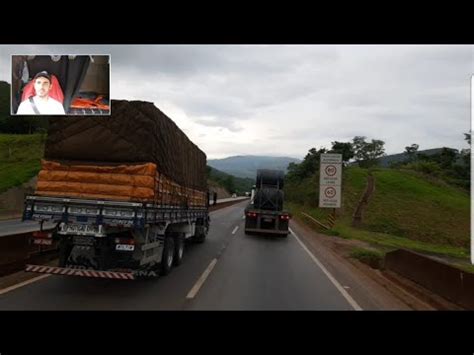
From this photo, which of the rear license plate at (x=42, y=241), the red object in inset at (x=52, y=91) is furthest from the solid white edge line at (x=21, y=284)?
the red object in inset at (x=52, y=91)

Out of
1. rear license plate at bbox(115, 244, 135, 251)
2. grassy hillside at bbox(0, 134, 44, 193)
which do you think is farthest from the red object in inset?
grassy hillside at bbox(0, 134, 44, 193)

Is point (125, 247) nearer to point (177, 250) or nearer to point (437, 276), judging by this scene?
point (177, 250)

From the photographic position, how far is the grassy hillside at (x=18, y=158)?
160 ft

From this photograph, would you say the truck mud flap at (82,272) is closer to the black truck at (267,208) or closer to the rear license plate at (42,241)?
the rear license plate at (42,241)

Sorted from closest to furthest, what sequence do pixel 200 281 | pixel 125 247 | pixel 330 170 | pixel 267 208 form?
pixel 125 247, pixel 200 281, pixel 267 208, pixel 330 170

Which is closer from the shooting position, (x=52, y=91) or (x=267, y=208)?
(x=52, y=91)

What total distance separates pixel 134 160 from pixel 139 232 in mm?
1555

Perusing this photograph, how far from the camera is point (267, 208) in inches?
1000

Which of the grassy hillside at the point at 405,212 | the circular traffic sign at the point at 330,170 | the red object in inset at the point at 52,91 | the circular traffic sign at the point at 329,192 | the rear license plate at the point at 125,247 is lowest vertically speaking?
the grassy hillside at the point at 405,212

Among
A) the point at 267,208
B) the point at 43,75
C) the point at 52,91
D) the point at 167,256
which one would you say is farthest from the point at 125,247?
the point at 267,208

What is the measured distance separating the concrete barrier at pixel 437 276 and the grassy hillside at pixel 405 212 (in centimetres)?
1146

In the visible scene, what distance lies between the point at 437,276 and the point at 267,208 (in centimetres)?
1552

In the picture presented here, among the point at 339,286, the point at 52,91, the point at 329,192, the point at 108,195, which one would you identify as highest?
the point at 52,91
